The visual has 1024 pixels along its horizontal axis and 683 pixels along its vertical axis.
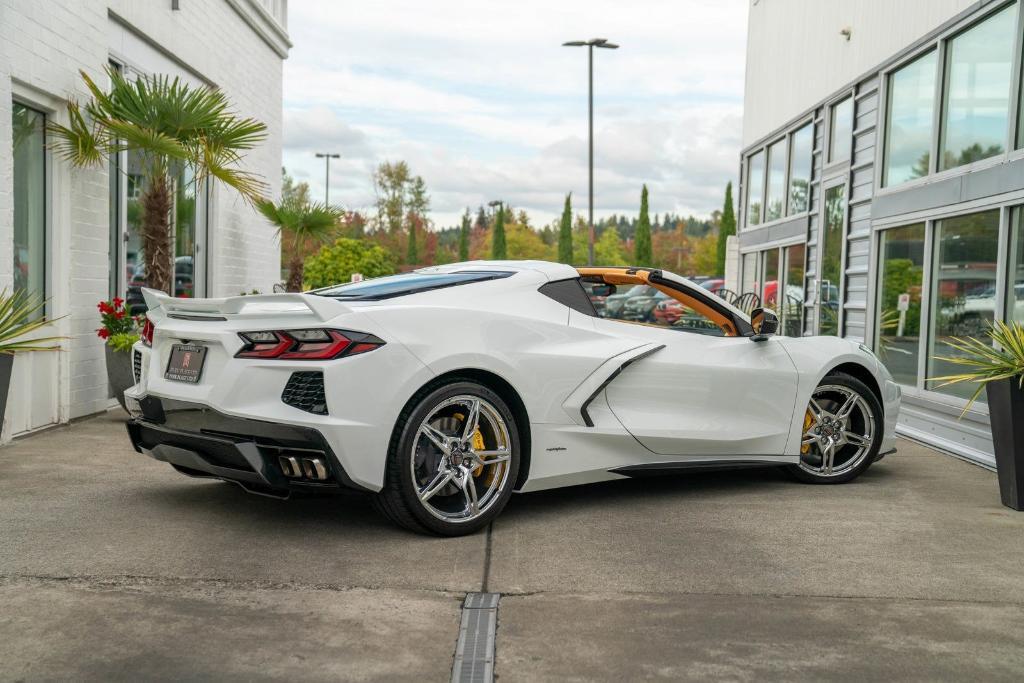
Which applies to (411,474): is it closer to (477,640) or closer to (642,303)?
(477,640)

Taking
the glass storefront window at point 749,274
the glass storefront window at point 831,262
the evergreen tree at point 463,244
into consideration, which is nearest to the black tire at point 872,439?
the glass storefront window at point 831,262

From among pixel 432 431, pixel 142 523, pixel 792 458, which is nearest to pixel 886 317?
pixel 792 458

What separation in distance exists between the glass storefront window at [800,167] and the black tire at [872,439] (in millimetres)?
9317

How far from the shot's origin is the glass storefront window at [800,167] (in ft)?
50.1

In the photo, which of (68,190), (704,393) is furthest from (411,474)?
(68,190)

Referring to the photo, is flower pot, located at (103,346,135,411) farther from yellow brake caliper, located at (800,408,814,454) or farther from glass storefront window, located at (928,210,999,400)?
glass storefront window, located at (928,210,999,400)

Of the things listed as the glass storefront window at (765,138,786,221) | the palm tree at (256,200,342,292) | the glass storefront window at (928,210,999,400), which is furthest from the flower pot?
the glass storefront window at (765,138,786,221)

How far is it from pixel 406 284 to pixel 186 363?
43.4 inches

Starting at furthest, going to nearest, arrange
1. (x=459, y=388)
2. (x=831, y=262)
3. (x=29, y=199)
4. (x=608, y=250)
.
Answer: (x=608, y=250) < (x=831, y=262) < (x=29, y=199) < (x=459, y=388)

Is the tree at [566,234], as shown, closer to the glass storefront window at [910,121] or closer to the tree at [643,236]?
the tree at [643,236]

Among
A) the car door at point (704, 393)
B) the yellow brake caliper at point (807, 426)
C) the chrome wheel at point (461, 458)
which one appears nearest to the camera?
the chrome wheel at point (461, 458)

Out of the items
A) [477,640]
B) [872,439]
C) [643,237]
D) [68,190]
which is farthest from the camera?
[643,237]

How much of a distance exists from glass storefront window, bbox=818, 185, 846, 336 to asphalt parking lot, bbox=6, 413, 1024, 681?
781 centimetres

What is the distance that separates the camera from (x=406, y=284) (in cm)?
500
